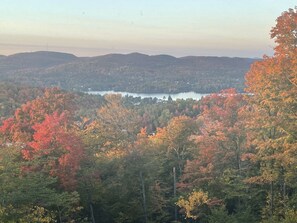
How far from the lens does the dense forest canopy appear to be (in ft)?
63.4

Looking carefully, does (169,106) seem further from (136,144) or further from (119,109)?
(136,144)

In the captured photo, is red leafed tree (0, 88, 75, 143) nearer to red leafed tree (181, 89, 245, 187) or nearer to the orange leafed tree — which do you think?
red leafed tree (181, 89, 245, 187)

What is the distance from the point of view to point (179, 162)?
30344 millimetres

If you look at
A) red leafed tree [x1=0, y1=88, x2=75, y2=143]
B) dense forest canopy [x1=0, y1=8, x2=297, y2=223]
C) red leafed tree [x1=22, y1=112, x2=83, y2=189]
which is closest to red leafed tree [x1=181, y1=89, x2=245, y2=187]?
dense forest canopy [x1=0, y1=8, x2=297, y2=223]

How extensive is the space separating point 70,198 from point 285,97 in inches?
522

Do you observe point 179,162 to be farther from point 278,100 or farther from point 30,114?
point 30,114

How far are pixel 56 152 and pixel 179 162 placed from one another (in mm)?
10910

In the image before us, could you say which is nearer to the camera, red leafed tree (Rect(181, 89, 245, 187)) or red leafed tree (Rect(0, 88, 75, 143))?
red leafed tree (Rect(181, 89, 245, 187))

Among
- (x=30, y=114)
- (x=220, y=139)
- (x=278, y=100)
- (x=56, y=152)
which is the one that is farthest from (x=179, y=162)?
(x=30, y=114)

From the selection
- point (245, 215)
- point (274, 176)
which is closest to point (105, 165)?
point (245, 215)

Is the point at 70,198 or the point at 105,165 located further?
the point at 105,165

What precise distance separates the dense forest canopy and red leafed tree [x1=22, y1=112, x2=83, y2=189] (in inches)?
2.7

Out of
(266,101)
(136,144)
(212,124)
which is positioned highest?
(266,101)

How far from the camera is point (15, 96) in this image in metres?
83.0
